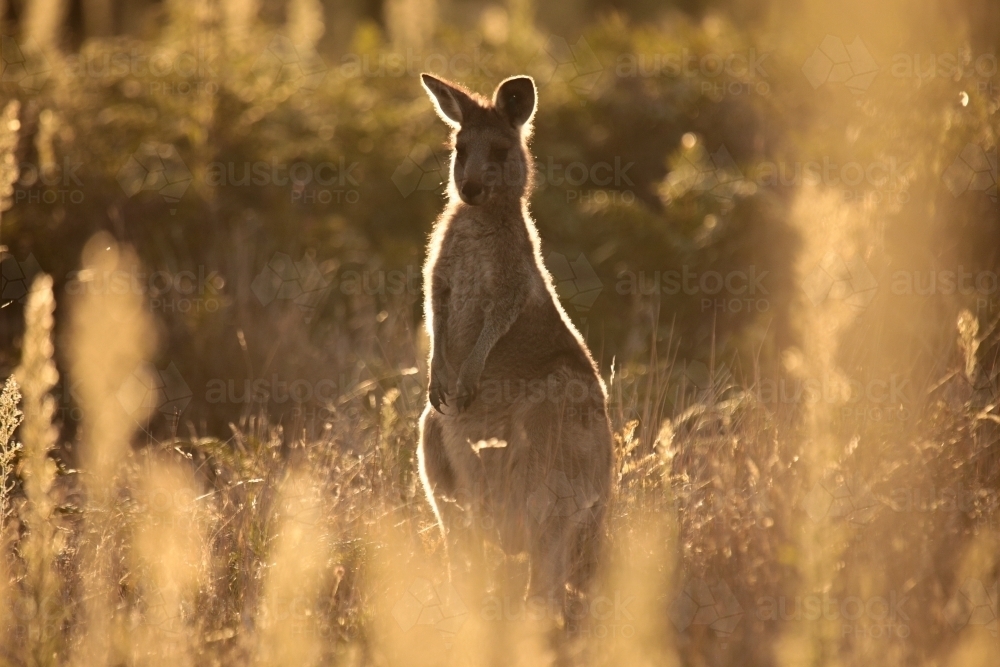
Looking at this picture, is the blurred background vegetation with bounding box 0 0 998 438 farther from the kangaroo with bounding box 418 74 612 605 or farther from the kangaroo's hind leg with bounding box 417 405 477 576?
the kangaroo's hind leg with bounding box 417 405 477 576

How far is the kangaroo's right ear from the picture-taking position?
16.4ft

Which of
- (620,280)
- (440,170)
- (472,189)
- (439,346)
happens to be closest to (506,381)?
(439,346)

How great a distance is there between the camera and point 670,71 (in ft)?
32.3

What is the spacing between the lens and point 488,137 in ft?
16.4

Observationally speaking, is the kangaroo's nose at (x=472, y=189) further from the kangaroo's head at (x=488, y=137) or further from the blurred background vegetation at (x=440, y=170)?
the blurred background vegetation at (x=440, y=170)

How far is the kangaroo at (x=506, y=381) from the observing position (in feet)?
14.2

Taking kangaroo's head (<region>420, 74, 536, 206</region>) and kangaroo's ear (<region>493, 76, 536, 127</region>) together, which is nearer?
kangaroo's head (<region>420, 74, 536, 206</region>)

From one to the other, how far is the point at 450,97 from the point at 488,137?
265 mm

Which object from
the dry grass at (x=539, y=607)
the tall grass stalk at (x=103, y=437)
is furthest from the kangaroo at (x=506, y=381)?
the tall grass stalk at (x=103, y=437)

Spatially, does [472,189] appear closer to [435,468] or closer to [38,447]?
[435,468]

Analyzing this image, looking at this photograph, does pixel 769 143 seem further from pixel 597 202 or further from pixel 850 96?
pixel 597 202

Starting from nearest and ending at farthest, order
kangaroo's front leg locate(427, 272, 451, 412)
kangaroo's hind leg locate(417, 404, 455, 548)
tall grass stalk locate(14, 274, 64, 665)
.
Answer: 1. tall grass stalk locate(14, 274, 64, 665)
2. kangaroo's hind leg locate(417, 404, 455, 548)
3. kangaroo's front leg locate(427, 272, 451, 412)

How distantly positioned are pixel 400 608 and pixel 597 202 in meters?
4.50

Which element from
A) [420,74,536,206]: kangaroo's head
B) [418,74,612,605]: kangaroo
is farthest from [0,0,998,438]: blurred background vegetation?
[420,74,536,206]: kangaroo's head
